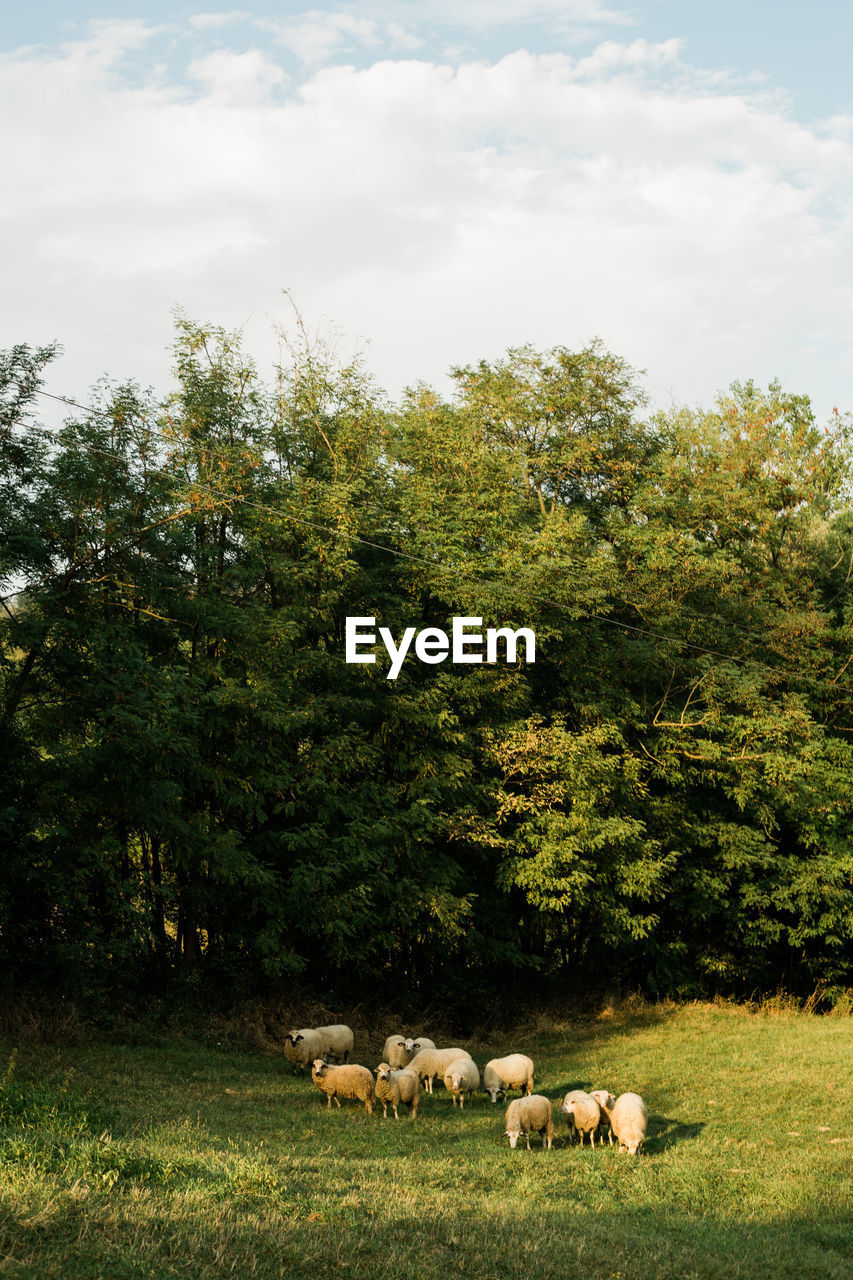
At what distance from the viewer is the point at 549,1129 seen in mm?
12016

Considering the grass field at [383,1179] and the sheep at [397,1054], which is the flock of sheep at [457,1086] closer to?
the sheep at [397,1054]

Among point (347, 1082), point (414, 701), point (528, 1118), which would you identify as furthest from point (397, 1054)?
point (414, 701)

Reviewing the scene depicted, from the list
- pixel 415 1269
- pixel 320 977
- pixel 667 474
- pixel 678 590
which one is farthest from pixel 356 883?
pixel 667 474

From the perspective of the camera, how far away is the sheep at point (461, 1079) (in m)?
14.2

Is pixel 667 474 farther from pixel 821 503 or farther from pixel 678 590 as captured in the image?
pixel 821 503

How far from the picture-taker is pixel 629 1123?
1168 centimetres

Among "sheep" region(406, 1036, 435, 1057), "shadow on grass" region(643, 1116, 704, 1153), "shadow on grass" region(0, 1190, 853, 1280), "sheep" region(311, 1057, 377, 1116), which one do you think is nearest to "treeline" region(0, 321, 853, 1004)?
"sheep" region(406, 1036, 435, 1057)

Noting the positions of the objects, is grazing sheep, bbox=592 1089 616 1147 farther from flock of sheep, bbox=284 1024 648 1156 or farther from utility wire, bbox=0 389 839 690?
utility wire, bbox=0 389 839 690

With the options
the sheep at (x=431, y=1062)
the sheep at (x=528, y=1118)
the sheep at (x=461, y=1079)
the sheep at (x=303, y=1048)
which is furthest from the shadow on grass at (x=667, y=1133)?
the sheep at (x=303, y=1048)

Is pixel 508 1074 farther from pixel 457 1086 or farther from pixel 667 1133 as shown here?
pixel 667 1133

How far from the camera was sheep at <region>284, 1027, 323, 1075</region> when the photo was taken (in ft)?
52.7

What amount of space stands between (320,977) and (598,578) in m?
10.3

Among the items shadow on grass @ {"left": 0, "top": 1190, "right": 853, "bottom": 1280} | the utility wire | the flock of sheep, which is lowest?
the flock of sheep

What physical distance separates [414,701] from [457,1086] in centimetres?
852
